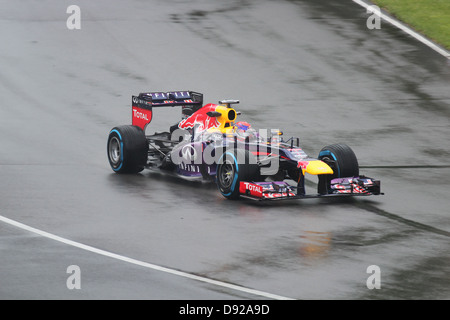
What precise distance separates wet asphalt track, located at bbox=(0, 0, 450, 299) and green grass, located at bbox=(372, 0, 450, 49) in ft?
3.24

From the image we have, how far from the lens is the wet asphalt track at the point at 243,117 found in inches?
506

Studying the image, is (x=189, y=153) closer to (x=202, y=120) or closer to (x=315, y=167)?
(x=202, y=120)

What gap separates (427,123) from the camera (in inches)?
975

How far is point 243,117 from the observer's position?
81.7 feet

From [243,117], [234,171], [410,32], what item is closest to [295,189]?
[234,171]

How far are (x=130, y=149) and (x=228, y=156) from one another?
8.89 feet

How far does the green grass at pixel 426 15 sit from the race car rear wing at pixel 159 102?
44.6 ft

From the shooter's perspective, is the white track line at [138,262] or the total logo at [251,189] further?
the total logo at [251,189]

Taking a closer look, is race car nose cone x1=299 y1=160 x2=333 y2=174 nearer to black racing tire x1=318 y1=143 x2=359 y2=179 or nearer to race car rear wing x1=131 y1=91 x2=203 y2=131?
black racing tire x1=318 y1=143 x2=359 y2=179

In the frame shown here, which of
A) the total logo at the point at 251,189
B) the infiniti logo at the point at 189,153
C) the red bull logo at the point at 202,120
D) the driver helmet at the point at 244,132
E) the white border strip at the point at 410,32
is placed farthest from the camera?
the white border strip at the point at 410,32

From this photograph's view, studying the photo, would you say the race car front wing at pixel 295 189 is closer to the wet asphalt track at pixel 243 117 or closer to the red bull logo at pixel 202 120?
the wet asphalt track at pixel 243 117

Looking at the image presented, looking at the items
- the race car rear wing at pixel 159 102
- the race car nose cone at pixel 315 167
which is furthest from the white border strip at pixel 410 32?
the race car nose cone at pixel 315 167

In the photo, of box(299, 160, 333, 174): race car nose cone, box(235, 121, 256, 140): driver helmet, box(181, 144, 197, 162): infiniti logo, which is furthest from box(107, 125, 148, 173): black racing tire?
box(299, 160, 333, 174): race car nose cone

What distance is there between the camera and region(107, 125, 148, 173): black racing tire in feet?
62.0
